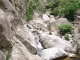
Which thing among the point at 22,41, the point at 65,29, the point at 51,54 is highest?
the point at 22,41

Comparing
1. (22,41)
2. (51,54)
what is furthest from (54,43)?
(22,41)

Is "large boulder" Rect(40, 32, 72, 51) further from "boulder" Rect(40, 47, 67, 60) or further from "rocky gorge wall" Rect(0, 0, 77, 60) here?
"boulder" Rect(40, 47, 67, 60)

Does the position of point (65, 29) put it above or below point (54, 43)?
below

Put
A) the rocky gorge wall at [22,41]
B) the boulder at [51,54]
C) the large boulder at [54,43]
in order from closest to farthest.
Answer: the rocky gorge wall at [22,41]
the boulder at [51,54]
the large boulder at [54,43]

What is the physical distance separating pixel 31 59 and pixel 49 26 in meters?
13.2

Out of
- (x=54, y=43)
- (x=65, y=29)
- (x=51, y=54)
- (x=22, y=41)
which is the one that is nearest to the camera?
(x=22, y=41)

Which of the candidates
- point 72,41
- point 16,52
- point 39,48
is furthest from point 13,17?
point 72,41

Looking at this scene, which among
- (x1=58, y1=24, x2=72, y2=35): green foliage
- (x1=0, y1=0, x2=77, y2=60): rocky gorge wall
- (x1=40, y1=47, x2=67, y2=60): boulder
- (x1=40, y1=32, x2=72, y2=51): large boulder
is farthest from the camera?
(x1=58, y1=24, x2=72, y2=35): green foliage

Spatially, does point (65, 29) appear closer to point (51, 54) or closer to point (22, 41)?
point (51, 54)

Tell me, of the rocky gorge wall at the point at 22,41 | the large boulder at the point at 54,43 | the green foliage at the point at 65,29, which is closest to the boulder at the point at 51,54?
the rocky gorge wall at the point at 22,41

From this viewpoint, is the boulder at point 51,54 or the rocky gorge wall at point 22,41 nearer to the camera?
the rocky gorge wall at point 22,41

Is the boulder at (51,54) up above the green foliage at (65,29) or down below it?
above

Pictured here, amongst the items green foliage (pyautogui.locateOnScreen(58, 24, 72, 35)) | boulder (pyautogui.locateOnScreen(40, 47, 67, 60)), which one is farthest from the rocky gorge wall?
green foliage (pyautogui.locateOnScreen(58, 24, 72, 35))

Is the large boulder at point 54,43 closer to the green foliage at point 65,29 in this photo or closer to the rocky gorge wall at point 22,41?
the rocky gorge wall at point 22,41
